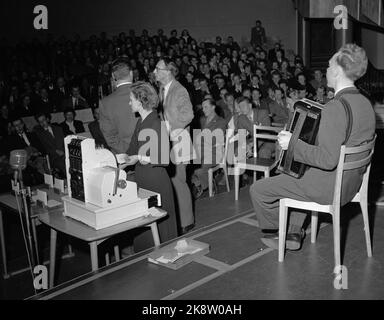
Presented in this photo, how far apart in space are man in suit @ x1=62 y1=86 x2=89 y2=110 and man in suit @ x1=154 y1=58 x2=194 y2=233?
193 inches

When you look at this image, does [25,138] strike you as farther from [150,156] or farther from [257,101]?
[150,156]

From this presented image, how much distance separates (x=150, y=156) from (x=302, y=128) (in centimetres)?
92

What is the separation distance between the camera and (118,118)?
360 cm

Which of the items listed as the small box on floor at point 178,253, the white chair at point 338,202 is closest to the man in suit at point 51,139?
the small box on floor at point 178,253

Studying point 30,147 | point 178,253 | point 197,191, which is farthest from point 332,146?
point 30,147

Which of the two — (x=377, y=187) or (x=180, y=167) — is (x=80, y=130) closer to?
(x=180, y=167)

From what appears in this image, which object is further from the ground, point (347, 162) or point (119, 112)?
point (119, 112)

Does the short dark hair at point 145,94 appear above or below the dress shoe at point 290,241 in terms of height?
above

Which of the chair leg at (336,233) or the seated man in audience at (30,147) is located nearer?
the chair leg at (336,233)

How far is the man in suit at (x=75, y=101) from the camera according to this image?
27.6 ft

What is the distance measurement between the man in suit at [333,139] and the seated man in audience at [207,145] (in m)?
2.40

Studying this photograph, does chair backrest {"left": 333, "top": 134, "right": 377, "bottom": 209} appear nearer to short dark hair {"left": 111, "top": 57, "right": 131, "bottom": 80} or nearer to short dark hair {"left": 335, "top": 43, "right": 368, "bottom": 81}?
short dark hair {"left": 335, "top": 43, "right": 368, "bottom": 81}

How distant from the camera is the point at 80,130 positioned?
284 inches

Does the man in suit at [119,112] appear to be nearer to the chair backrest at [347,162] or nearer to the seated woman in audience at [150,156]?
the seated woman in audience at [150,156]
